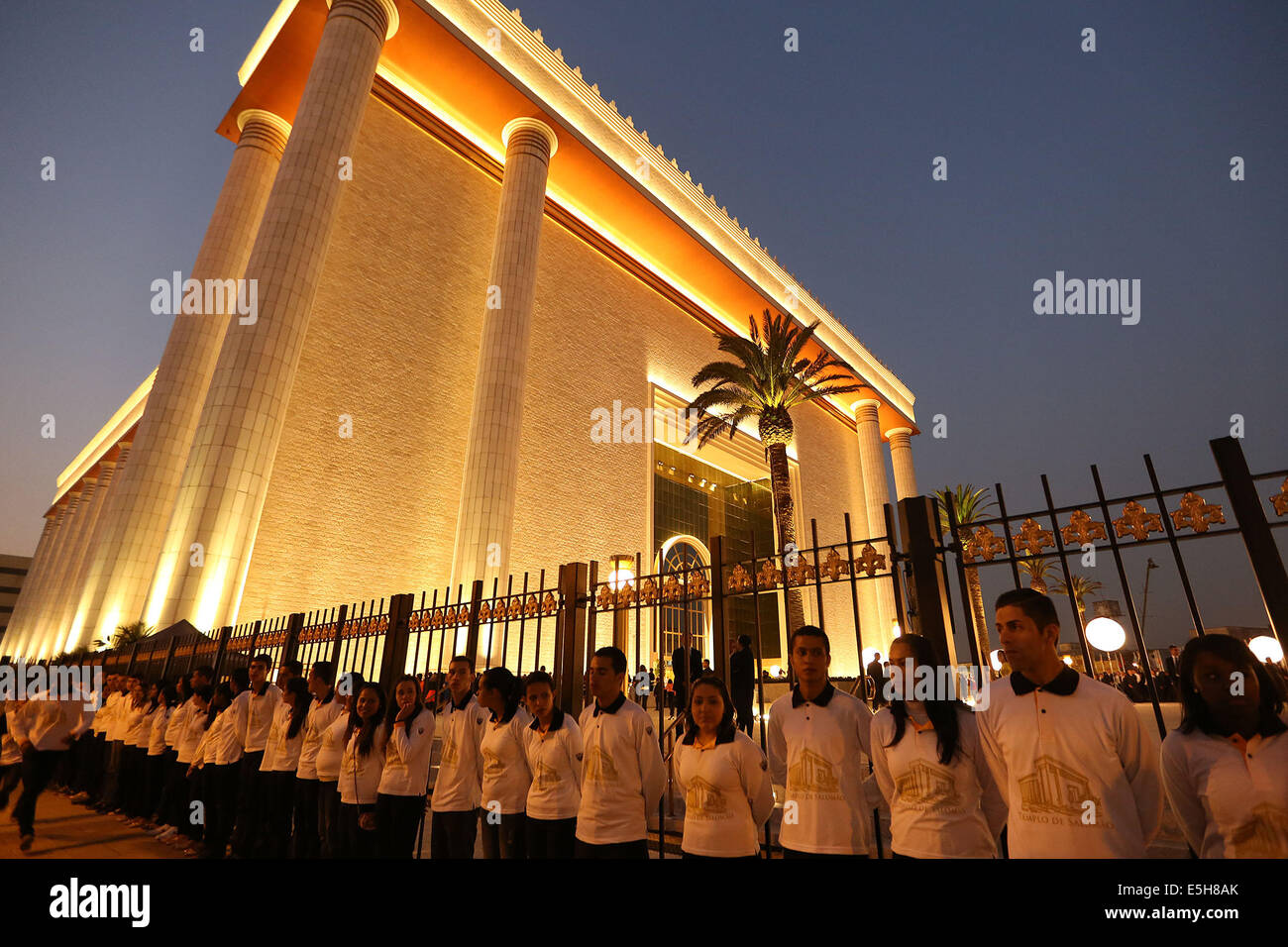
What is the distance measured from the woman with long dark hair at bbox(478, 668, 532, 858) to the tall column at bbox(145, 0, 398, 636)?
1072cm

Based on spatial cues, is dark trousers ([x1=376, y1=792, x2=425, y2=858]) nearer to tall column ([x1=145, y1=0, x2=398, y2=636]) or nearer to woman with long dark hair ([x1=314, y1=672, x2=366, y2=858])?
woman with long dark hair ([x1=314, y1=672, x2=366, y2=858])

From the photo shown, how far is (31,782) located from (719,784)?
7.37m

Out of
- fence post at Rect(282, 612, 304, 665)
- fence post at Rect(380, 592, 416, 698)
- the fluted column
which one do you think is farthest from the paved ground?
the fluted column

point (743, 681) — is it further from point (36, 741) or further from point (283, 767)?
point (36, 741)

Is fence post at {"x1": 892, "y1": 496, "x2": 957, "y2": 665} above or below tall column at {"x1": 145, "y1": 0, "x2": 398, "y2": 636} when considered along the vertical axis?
below

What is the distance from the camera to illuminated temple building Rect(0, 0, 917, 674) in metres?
13.7

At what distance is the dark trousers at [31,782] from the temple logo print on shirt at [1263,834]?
30.0 ft

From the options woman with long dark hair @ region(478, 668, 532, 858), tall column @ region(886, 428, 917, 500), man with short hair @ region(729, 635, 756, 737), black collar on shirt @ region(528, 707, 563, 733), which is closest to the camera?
black collar on shirt @ region(528, 707, 563, 733)

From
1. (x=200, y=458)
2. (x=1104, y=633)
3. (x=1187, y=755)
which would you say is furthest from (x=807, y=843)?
(x=200, y=458)

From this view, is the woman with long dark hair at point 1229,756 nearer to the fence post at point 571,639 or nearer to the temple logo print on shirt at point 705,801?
the temple logo print on shirt at point 705,801

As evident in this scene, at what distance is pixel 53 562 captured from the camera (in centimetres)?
3856

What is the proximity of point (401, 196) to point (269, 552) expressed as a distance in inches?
443

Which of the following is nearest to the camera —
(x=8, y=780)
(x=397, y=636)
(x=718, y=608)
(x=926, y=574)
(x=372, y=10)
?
(x=926, y=574)

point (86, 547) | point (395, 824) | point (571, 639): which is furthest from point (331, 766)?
point (86, 547)
